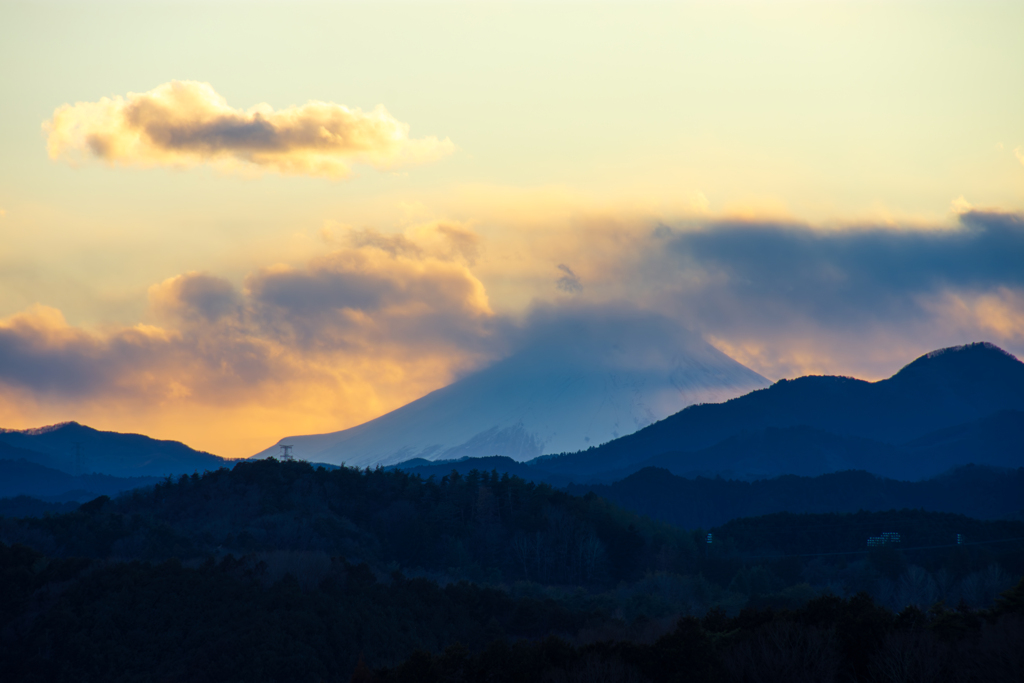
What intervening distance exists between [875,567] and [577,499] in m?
33.5

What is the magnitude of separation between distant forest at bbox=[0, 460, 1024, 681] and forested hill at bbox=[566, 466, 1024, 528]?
144ft

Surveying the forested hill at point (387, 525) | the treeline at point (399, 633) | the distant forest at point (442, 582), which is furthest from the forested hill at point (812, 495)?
the treeline at point (399, 633)

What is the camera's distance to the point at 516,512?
115 metres

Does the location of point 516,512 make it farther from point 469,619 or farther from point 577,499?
point 469,619

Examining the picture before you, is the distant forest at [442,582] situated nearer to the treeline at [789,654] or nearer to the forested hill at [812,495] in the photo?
the treeline at [789,654]

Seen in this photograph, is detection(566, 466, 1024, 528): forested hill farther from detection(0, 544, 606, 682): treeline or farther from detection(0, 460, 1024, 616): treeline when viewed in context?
detection(0, 544, 606, 682): treeline

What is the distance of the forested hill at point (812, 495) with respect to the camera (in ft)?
525

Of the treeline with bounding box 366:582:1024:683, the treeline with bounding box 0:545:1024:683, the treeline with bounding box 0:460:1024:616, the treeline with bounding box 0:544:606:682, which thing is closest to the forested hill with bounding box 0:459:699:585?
the treeline with bounding box 0:460:1024:616

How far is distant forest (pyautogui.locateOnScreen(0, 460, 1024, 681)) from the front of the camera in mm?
46344

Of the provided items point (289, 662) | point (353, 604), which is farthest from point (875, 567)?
point (289, 662)

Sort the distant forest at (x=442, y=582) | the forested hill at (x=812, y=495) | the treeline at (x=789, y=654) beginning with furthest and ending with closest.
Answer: the forested hill at (x=812, y=495)
the distant forest at (x=442, y=582)
the treeline at (x=789, y=654)

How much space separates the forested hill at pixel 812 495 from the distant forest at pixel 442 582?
1732 inches

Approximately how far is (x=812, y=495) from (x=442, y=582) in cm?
9221

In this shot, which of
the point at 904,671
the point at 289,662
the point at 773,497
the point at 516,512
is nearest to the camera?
the point at 904,671
